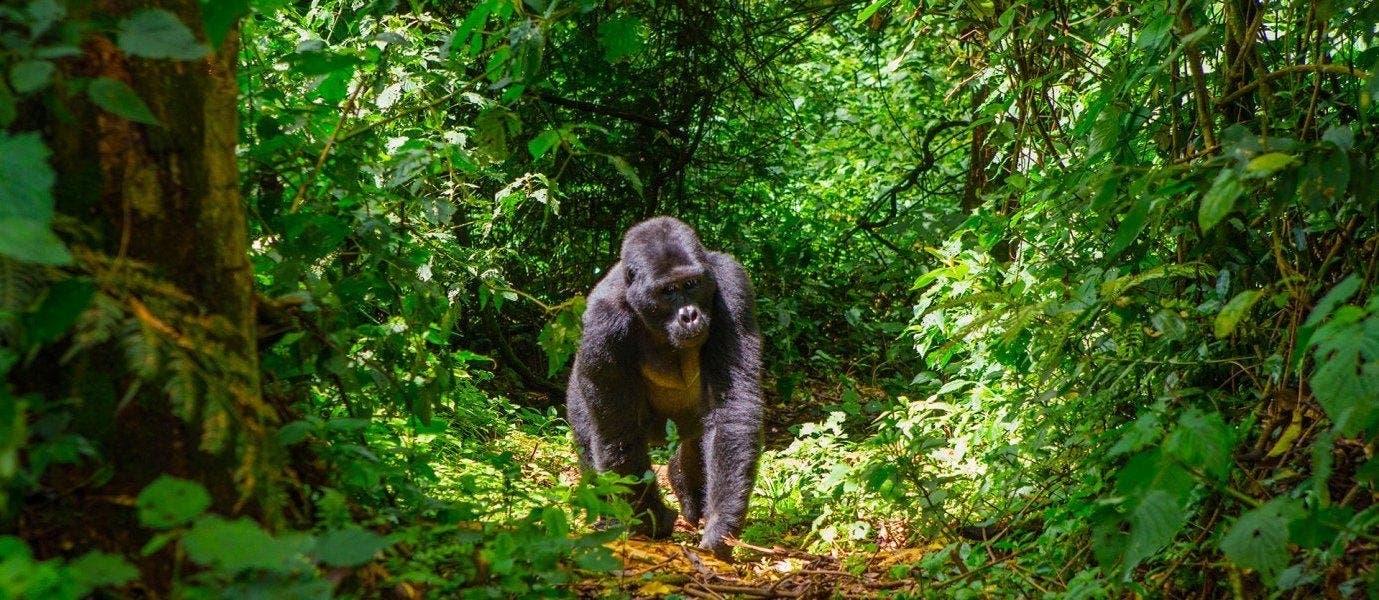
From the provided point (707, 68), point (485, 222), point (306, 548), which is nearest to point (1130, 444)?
point (306, 548)

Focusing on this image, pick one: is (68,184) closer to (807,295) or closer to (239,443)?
(239,443)

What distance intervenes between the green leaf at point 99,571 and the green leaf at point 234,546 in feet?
0.27

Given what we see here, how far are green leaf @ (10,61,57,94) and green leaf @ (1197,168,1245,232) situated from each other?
1.83 metres

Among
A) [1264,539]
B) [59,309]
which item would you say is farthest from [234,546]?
[1264,539]

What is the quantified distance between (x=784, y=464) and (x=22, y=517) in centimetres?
444

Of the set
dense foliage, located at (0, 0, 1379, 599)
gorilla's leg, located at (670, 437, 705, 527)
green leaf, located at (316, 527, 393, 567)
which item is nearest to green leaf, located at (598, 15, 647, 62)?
dense foliage, located at (0, 0, 1379, 599)

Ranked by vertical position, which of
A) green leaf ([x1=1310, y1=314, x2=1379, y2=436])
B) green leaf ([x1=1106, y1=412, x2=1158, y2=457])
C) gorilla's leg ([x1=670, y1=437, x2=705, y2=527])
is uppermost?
green leaf ([x1=1310, y1=314, x2=1379, y2=436])

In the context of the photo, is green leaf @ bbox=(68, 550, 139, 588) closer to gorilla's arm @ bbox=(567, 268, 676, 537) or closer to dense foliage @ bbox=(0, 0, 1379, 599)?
dense foliage @ bbox=(0, 0, 1379, 599)

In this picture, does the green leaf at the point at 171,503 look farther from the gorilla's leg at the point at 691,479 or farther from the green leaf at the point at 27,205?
the gorilla's leg at the point at 691,479

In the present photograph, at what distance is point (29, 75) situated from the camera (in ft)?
4.31

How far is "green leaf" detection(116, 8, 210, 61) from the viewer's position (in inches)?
55.2

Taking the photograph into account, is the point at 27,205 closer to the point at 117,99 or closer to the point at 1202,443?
the point at 117,99

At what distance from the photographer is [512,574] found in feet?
7.38

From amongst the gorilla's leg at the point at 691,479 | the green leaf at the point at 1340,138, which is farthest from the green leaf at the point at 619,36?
the gorilla's leg at the point at 691,479
